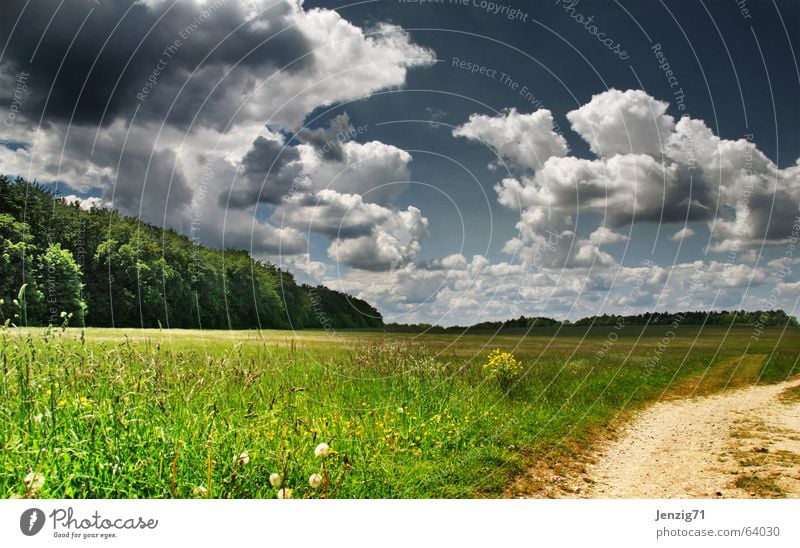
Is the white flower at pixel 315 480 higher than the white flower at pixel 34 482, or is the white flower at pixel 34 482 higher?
the white flower at pixel 34 482

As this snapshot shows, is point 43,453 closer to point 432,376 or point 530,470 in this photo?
point 530,470

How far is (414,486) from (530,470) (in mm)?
1717

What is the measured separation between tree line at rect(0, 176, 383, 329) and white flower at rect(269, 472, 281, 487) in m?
2.84

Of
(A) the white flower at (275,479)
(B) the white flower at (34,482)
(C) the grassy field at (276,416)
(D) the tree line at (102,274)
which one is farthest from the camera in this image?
(D) the tree line at (102,274)

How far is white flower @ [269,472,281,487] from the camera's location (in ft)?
15.4

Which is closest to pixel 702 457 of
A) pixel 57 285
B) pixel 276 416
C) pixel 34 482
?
pixel 276 416

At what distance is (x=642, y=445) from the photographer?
299 inches

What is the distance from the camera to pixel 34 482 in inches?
176

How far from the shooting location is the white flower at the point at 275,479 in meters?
4.68
